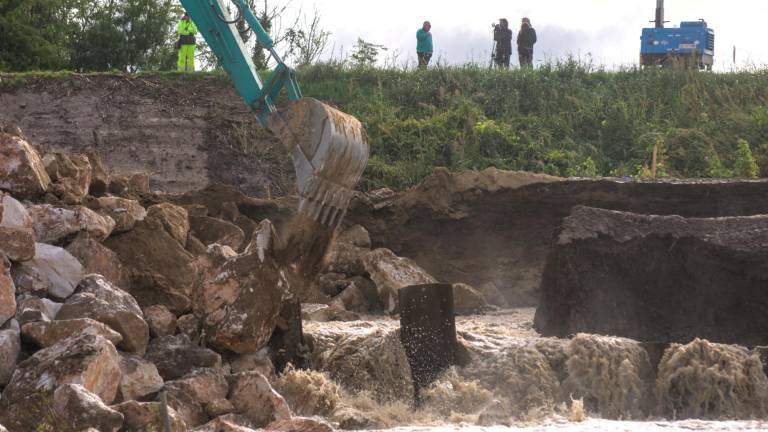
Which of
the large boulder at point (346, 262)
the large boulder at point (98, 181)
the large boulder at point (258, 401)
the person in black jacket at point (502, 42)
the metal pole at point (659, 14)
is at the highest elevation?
the metal pole at point (659, 14)

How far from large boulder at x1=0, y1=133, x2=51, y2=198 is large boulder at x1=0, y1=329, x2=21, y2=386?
6.99 feet

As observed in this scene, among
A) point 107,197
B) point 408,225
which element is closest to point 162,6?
point 408,225

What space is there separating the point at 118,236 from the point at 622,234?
13.8ft

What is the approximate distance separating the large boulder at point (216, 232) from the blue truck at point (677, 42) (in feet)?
47.6

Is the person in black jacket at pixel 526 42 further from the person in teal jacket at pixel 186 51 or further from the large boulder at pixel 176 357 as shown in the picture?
the large boulder at pixel 176 357

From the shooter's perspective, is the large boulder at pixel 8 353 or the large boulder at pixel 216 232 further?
the large boulder at pixel 216 232

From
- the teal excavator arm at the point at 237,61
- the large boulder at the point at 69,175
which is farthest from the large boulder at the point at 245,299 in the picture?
the teal excavator arm at the point at 237,61

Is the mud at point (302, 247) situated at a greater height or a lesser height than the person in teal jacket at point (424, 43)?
lesser

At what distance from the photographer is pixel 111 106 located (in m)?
20.5

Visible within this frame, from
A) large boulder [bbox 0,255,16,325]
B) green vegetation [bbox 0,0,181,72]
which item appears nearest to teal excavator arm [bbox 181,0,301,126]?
large boulder [bbox 0,255,16,325]

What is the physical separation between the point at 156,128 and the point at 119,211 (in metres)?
9.91

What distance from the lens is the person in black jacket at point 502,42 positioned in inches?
950

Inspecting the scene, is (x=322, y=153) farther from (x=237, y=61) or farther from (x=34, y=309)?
(x=34, y=309)

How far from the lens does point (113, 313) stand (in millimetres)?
8297
